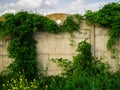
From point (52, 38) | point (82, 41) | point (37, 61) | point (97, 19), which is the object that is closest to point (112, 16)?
point (97, 19)

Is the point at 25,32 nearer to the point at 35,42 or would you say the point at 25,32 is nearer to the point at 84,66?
the point at 35,42

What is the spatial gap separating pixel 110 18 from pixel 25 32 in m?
2.15

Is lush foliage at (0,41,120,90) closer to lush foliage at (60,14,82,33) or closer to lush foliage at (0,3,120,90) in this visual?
lush foliage at (0,3,120,90)

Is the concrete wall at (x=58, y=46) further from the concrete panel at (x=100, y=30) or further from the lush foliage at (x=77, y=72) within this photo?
the lush foliage at (x=77, y=72)

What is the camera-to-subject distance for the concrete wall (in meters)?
9.61

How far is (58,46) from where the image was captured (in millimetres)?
9625

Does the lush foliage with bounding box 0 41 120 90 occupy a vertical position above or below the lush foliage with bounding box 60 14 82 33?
below

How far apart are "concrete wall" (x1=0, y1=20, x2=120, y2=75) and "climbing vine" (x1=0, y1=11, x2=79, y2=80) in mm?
156

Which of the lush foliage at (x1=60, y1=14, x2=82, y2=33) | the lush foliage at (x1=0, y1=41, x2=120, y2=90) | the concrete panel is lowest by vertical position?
the lush foliage at (x1=0, y1=41, x2=120, y2=90)

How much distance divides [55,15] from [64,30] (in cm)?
45

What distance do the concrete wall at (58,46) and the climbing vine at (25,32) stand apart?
6.1 inches

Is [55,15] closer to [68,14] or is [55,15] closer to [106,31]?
[68,14]

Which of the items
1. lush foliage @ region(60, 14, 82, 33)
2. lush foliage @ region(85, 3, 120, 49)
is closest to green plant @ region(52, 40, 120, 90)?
lush foliage @ region(60, 14, 82, 33)

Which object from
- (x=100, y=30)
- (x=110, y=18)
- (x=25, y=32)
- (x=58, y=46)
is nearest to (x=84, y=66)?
(x=58, y=46)
